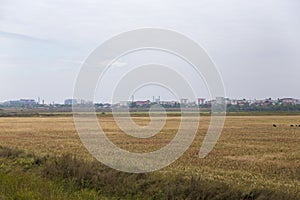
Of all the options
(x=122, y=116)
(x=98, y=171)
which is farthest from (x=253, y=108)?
(x=98, y=171)

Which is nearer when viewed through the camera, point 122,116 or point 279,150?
point 279,150

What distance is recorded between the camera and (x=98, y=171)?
12656 millimetres

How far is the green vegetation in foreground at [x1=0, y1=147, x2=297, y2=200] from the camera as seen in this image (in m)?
9.77

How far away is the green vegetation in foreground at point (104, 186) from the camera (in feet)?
32.1

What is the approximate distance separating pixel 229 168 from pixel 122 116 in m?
14.4

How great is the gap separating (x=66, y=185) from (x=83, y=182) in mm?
467

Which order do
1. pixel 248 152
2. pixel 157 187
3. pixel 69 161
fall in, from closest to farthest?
pixel 157 187 → pixel 69 161 → pixel 248 152

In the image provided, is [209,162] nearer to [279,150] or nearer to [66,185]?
[279,150]

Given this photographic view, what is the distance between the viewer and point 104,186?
11391 mm

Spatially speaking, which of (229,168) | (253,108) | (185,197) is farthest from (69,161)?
(253,108)

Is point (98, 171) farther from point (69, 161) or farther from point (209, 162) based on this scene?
point (209, 162)

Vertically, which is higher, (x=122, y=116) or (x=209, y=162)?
(x=122, y=116)

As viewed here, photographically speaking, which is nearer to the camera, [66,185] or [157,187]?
[157,187]

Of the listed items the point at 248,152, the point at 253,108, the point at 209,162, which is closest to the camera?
the point at 209,162
